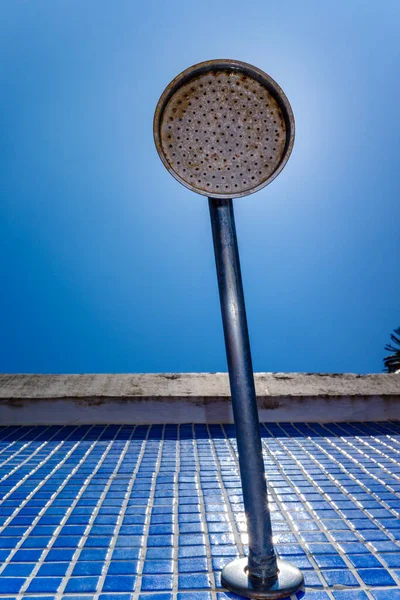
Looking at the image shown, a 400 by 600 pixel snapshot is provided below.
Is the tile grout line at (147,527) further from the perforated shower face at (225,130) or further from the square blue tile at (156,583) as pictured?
the perforated shower face at (225,130)

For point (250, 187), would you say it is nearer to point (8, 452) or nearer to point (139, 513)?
point (139, 513)

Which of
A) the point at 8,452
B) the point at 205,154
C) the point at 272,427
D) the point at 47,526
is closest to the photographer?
the point at 205,154

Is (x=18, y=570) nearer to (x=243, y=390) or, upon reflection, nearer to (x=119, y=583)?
(x=119, y=583)

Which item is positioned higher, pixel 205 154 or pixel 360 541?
pixel 205 154

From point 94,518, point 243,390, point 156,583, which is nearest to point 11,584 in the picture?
point 156,583

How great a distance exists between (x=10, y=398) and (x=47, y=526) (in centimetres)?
233

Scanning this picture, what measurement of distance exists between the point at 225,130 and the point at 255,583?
1.50 m

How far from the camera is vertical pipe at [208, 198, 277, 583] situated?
1.58 m

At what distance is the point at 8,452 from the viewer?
3.49m

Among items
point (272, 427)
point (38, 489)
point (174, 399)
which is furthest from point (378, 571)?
point (174, 399)

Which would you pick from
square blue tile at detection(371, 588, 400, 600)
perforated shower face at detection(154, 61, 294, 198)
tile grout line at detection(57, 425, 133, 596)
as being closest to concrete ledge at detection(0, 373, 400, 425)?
tile grout line at detection(57, 425, 133, 596)

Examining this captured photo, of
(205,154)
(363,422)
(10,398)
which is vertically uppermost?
(205,154)

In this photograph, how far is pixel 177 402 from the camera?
14.4ft

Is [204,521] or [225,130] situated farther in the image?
[204,521]
